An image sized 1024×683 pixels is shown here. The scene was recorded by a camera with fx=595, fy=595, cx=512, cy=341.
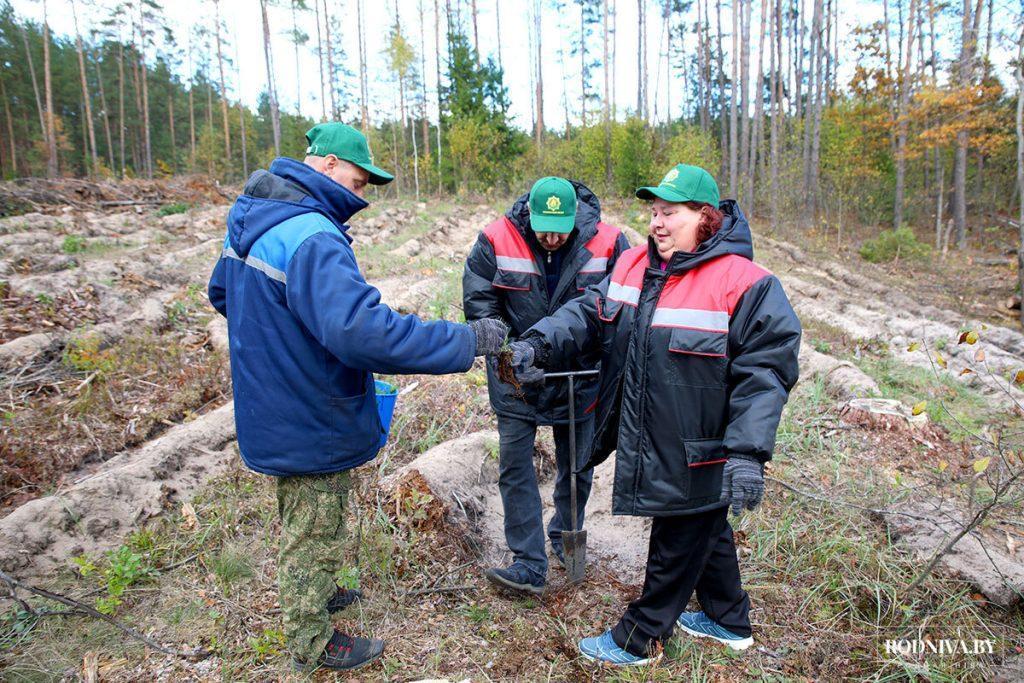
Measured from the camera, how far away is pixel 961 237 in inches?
738

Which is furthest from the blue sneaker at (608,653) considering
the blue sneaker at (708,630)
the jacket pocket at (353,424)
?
the jacket pocket at (353,424)

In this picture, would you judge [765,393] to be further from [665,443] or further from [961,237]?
[961,237]

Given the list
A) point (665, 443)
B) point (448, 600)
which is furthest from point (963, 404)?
point (448, 600)

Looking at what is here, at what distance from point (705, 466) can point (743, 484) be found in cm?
24

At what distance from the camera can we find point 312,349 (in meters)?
2.10

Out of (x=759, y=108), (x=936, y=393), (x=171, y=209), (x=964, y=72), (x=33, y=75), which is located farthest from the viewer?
(x=33, y=75)

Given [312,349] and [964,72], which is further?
[964,72]

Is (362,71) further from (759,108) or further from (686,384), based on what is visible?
(686,384)

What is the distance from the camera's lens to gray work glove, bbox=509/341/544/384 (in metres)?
2.54

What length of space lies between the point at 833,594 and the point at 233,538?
3117mm

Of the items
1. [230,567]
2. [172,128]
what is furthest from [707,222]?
[172,128]

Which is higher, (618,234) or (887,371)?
(618,234)

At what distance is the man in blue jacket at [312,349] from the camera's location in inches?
78.2

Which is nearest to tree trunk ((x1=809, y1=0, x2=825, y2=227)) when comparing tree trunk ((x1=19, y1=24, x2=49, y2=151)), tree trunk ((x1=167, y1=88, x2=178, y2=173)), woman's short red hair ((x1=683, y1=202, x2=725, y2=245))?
woman's short red hair ((x1=683, y1=202, x2=725, y2=245))
